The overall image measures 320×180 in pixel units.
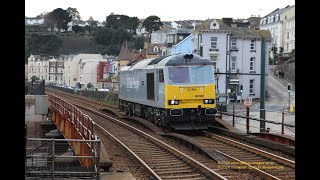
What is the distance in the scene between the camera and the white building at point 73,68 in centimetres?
6178

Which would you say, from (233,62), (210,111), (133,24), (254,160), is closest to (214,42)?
(233,62)

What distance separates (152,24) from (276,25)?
46.2 ft

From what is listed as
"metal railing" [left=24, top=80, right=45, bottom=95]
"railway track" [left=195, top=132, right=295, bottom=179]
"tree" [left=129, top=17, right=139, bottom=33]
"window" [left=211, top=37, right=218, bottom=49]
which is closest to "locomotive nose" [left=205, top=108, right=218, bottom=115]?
"railway track" [left=195, top=132, right=295, bottom=179]

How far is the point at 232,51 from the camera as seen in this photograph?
38.9m

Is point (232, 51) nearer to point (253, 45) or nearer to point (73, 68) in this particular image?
point (253, 45)

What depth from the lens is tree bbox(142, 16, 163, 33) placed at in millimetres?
50719

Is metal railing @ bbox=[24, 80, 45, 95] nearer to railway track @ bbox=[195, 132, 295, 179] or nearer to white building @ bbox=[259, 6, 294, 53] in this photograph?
railway track @ bbox=[195, 132, 295, 179]

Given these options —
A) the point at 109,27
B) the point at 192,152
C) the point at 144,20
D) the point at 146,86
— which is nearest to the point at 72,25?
the point at 109,27

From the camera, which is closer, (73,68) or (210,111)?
(210,111)

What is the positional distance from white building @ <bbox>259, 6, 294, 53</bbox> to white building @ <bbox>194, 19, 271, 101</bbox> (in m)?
14.8

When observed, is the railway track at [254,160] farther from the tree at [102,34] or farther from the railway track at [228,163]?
the tree at [102,34]

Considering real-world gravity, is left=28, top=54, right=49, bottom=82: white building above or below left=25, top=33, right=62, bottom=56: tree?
below

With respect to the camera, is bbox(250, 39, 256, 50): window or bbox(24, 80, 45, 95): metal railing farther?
bbox(250, 39, 256, 50): window
